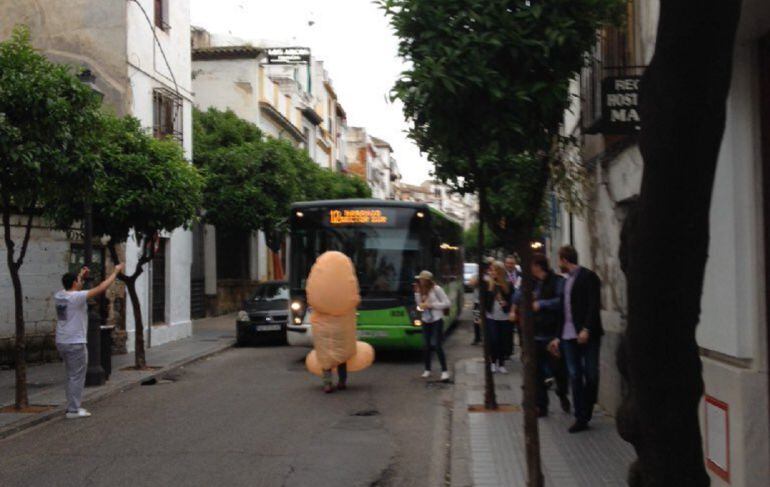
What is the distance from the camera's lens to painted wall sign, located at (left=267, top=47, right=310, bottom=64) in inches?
1977

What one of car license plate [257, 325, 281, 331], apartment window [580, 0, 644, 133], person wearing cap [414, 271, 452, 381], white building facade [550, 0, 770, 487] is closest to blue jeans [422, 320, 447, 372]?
person wearing cap [414, 271, 452, 381]

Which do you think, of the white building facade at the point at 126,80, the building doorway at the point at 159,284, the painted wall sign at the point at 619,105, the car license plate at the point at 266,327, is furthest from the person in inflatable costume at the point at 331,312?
the building doorway at the point at 159,284

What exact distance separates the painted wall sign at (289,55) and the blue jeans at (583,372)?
141ft

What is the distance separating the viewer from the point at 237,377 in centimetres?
1482

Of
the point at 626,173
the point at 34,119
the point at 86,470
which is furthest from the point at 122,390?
the point at 626,173

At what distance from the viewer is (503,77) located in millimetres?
6047

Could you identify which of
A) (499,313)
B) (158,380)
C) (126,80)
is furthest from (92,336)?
(126,80)

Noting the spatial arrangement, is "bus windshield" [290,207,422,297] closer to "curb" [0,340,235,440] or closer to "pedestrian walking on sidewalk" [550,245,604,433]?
"curb" [0,340,235,440]

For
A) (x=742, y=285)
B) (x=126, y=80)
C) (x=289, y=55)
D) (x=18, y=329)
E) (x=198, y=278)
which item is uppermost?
(x=289, y=55)

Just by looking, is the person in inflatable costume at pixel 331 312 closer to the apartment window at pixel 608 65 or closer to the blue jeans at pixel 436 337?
the blue jeans at pixel 436 337

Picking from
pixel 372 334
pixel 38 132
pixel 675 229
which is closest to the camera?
pixel 675 229

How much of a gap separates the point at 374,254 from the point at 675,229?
44.6 feet

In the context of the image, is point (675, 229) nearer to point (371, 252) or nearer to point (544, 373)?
point (544, 373)

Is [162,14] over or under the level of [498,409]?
over
